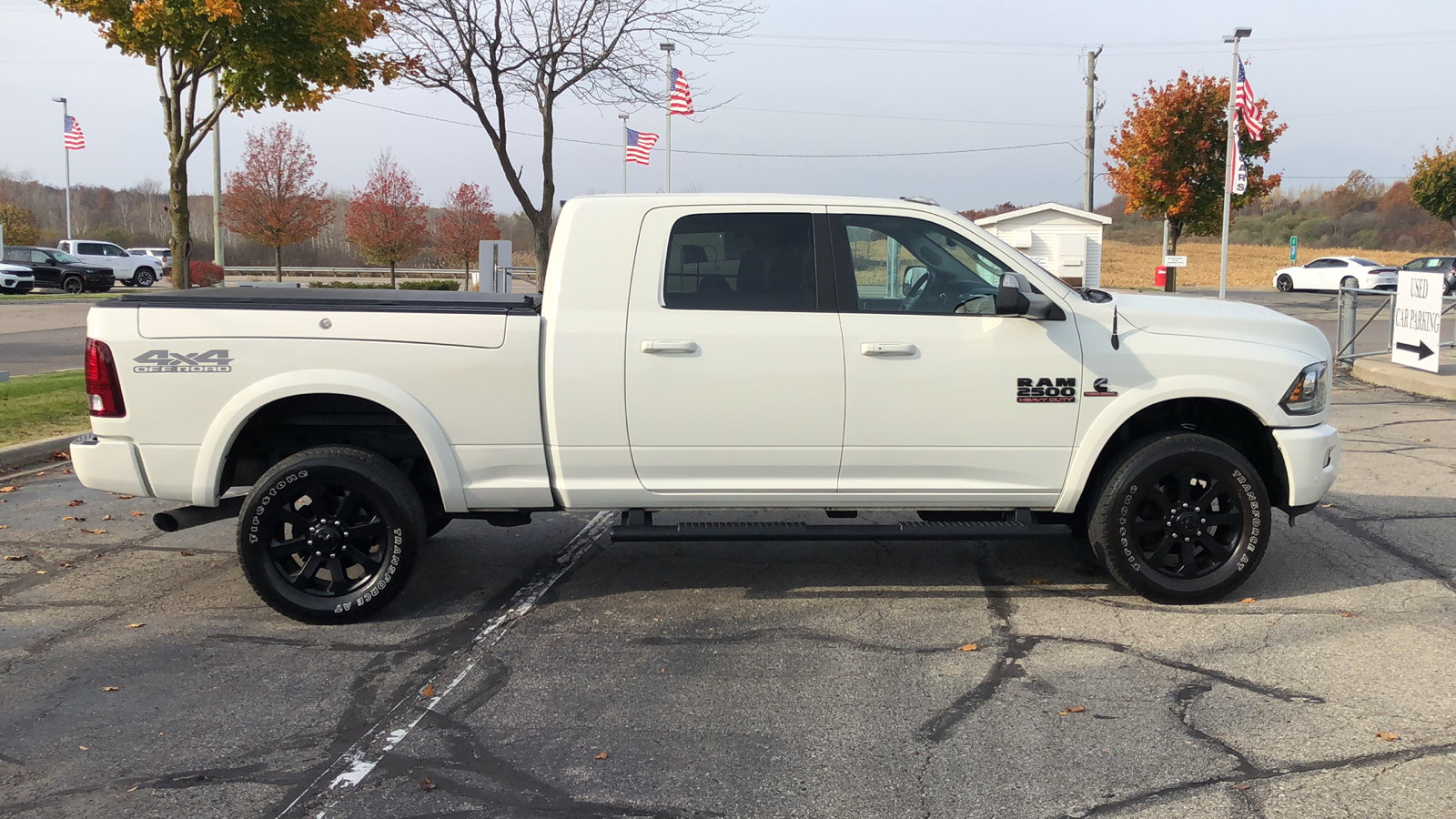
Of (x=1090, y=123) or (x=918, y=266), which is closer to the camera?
(x=918, y=266)

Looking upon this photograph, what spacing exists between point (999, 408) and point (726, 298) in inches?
56.4

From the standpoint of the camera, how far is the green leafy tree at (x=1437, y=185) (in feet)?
159

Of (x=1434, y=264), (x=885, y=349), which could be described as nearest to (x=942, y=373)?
(x=885, y=349)

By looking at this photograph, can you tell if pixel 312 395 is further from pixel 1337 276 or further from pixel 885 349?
pixel 1337 276

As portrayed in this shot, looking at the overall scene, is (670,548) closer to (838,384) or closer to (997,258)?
(838,384)

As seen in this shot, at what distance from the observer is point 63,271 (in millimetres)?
36562

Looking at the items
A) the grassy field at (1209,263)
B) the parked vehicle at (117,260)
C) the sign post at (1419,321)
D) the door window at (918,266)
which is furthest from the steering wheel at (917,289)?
the grassy field at (1209,263)

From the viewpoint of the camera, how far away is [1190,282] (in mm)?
48625

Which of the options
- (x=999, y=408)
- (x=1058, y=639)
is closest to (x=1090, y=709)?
(x=1058, y=639)

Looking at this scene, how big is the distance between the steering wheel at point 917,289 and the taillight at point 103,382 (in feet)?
12.3

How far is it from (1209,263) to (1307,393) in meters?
58.0

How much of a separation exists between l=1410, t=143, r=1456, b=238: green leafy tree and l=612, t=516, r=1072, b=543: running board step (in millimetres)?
53769

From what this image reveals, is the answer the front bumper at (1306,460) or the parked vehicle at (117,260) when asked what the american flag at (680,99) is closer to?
the front bumper at (1306,460)

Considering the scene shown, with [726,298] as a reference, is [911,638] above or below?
below
